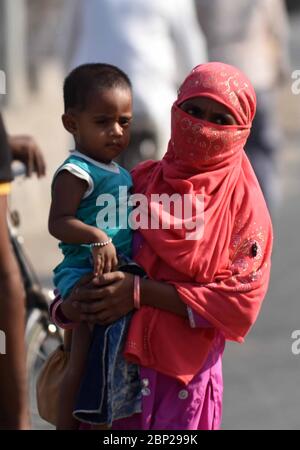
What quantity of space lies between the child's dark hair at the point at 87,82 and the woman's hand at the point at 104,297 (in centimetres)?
46

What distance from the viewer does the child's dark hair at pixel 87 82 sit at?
3.95 meters

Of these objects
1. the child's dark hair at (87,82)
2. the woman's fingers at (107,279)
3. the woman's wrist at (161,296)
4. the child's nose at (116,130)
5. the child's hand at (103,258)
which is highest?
the child's dark hair at (87,82)

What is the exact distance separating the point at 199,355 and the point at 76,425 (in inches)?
15.3

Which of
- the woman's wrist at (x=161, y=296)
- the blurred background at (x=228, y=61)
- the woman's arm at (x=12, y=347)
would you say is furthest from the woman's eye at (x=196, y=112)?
the blurred background at (x=228, y=61)

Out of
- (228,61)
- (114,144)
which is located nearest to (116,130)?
(114,144)

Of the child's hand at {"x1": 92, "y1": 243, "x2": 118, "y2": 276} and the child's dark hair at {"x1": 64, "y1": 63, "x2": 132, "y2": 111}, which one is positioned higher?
the child's dark hair at {"x1": 64, "y1": 63, "x2": 132, "y2": 111}

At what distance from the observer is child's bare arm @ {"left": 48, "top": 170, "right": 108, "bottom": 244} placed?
12.5 feet

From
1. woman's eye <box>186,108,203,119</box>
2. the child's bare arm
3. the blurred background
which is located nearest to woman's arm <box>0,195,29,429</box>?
the child's bare arm

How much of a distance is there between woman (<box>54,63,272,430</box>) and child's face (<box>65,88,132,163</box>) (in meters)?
0.14

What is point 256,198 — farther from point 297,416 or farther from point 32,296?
point 297,416

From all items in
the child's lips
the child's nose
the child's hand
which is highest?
the child's nose

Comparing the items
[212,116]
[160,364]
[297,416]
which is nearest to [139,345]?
[160,364]

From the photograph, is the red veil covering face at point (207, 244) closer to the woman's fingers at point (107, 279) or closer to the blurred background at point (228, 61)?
the woman's fingers at point (107, 279)

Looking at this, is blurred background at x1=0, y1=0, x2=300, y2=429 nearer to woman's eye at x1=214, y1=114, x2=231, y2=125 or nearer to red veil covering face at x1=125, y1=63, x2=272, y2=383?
red veil covering face at x1=125, y1=63, x2=272, y2=383
